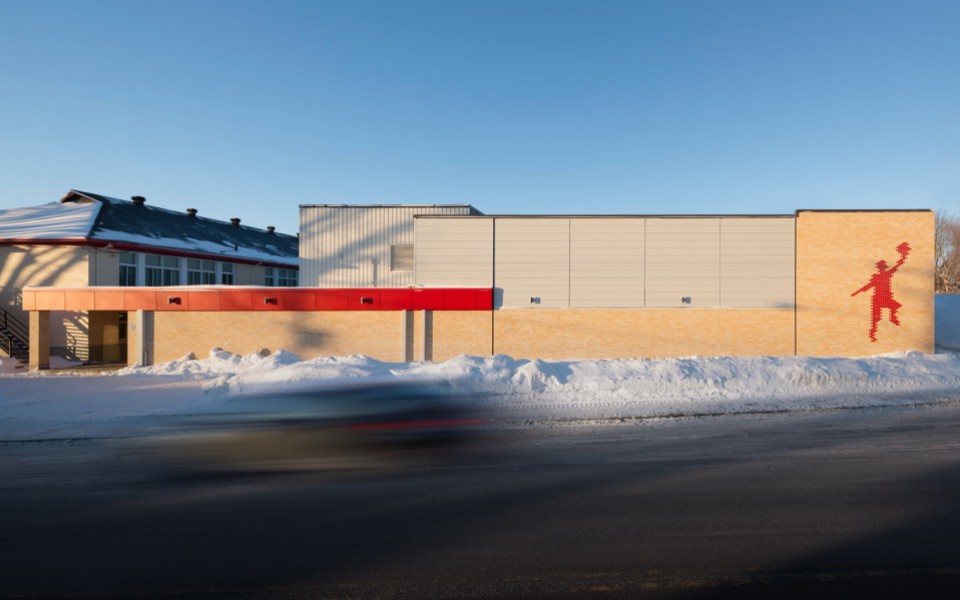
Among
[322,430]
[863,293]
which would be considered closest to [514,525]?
[322,430]

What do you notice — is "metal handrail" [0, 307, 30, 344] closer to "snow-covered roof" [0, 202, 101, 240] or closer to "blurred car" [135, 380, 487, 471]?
"snow-covered roof" [0, 202, 101, 240]

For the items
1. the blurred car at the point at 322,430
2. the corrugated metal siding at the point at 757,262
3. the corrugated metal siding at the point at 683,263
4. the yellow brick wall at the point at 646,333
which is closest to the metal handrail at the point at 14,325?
the yellow brick wall at the point at 646,333

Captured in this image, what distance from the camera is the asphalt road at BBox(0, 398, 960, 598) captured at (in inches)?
180

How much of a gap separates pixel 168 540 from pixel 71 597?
3.65 feet

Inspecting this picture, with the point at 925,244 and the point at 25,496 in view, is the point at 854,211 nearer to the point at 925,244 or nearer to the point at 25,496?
the point at 925,244

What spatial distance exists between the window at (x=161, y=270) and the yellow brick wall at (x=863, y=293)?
3294cm

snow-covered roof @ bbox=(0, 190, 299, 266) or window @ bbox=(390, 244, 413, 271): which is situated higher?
snow-covered roof @ bbox=(0, 190, 299, 266)

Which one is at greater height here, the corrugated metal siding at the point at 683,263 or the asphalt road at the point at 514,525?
the corrugated metal siding at the point at 683,263

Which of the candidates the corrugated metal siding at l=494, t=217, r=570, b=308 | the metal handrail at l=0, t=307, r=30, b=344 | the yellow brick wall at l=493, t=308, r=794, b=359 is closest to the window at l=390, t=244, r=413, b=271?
the corrugated metal siding at l=494, t=217, r=570, b=308

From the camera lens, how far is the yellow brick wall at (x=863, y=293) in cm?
2209

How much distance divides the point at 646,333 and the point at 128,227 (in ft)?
95.3

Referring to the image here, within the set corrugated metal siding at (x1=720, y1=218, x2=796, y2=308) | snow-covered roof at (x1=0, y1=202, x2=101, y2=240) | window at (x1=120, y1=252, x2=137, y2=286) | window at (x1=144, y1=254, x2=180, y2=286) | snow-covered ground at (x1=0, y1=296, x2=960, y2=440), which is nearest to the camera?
snow-covered ground at (x1=0, y1=296, x2=960, y2=440)

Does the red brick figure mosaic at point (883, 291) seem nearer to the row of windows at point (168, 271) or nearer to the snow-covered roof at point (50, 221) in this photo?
the row of windows at point (168, 271)

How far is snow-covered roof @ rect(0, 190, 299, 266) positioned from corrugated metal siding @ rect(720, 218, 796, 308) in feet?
96.6
